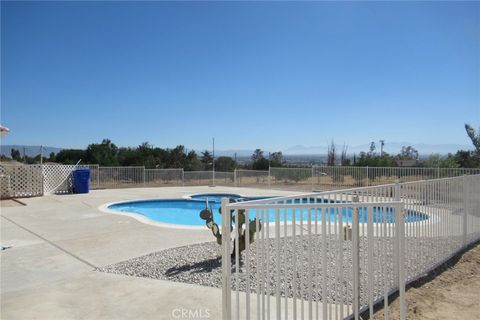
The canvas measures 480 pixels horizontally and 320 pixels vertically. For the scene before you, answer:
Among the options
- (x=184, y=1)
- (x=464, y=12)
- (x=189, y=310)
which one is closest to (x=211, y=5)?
(x=184, y=1)

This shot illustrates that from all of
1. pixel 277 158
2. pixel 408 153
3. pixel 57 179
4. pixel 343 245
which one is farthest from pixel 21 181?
pixel 408 153

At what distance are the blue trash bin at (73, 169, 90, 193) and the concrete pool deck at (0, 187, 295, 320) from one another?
786 centimetres

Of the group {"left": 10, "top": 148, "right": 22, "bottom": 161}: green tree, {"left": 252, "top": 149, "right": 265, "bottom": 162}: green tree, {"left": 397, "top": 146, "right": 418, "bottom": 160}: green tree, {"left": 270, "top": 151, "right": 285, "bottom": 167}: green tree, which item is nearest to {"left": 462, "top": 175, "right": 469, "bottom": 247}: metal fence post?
{"left": 270, "top": 151, "right": 285, "bottom": 167}: green tree

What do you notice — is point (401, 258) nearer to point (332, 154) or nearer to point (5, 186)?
point (5, 186)

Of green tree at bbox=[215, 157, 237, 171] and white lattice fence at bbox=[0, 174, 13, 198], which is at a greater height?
green tree at bbox=[215, 157, 237, 171]

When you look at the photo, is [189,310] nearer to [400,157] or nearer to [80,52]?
[80,52]

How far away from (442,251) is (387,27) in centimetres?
765

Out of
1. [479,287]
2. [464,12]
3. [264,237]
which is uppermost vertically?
[464,12]

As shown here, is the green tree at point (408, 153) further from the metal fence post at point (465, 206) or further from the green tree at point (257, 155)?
the metal fence post at point (465, 206)

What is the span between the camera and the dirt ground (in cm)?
356

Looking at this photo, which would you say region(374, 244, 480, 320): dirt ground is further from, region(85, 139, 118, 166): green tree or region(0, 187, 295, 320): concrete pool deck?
region(85, 139, 118, 166): green tree

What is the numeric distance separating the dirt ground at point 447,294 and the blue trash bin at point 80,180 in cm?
1496

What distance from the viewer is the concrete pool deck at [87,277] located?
338cm

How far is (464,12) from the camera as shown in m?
9.39
